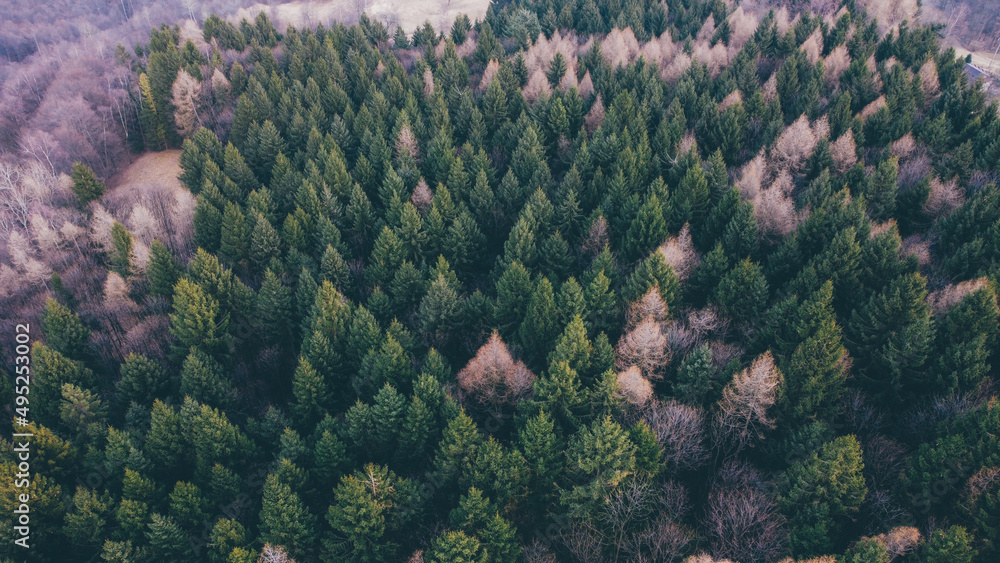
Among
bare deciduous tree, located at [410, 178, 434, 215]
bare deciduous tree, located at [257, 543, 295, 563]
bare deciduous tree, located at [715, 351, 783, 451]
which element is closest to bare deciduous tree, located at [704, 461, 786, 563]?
bare deciduous tree, located at [715, 351, 783, 451]

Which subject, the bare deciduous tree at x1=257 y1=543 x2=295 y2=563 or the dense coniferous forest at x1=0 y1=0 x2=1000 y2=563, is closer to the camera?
the bare deciduous tree at x1=257 y1=543 x2=295 y2=563

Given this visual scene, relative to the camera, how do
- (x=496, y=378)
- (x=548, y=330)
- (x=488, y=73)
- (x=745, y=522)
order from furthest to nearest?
(x=488, y=73) < (x=548, y=330) < (x=496, y=378) < (x=745, y=522)

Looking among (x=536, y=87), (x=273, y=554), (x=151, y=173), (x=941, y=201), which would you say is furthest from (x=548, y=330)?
(x=151, y=173)

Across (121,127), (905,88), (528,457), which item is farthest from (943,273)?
(121,127)

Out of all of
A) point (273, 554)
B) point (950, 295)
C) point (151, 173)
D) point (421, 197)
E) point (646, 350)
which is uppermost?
point (950, 295)

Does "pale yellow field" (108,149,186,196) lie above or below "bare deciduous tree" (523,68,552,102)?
below

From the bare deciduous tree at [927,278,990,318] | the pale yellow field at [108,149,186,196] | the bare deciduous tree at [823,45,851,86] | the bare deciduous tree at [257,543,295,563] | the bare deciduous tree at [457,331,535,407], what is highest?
the bare deciduous tree at [823,45,851,86]

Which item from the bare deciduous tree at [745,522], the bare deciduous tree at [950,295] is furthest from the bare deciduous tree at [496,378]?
the bare deciduous tree at [950,295]

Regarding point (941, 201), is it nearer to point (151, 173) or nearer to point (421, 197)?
point (421, 197)

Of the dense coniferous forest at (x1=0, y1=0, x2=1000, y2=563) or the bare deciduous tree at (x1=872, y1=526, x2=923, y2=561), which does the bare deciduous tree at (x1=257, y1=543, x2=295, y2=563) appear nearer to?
the dense coniferous forest at (x1=0, y1=0, x2=1000, y2=563)

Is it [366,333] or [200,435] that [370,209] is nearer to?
[366,333]
